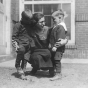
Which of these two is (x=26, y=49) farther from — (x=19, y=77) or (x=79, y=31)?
(x=79, y=31)

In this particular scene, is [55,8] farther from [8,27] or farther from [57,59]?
[57,59]

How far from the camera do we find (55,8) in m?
7.91

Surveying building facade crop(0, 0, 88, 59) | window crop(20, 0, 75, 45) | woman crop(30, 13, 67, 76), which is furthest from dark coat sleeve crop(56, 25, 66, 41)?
window crop(20, 0, 75, 45)

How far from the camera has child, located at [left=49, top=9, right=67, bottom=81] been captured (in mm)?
4062

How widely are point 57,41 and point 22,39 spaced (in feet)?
2.14

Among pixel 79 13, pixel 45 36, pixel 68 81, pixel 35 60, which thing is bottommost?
pixel 68 81

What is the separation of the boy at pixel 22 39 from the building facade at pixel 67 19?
330cm

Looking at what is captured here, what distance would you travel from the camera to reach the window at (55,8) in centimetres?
771

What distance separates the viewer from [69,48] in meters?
7.57

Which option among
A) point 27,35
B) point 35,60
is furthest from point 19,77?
point 27,35

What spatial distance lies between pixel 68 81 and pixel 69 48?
3.60 m

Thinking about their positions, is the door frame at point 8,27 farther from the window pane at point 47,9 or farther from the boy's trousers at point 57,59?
the boy's trousers at point 57,59

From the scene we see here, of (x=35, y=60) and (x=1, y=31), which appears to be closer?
(x=35, y=60)

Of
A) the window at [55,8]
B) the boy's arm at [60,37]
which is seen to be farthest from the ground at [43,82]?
the window at [55,8]
